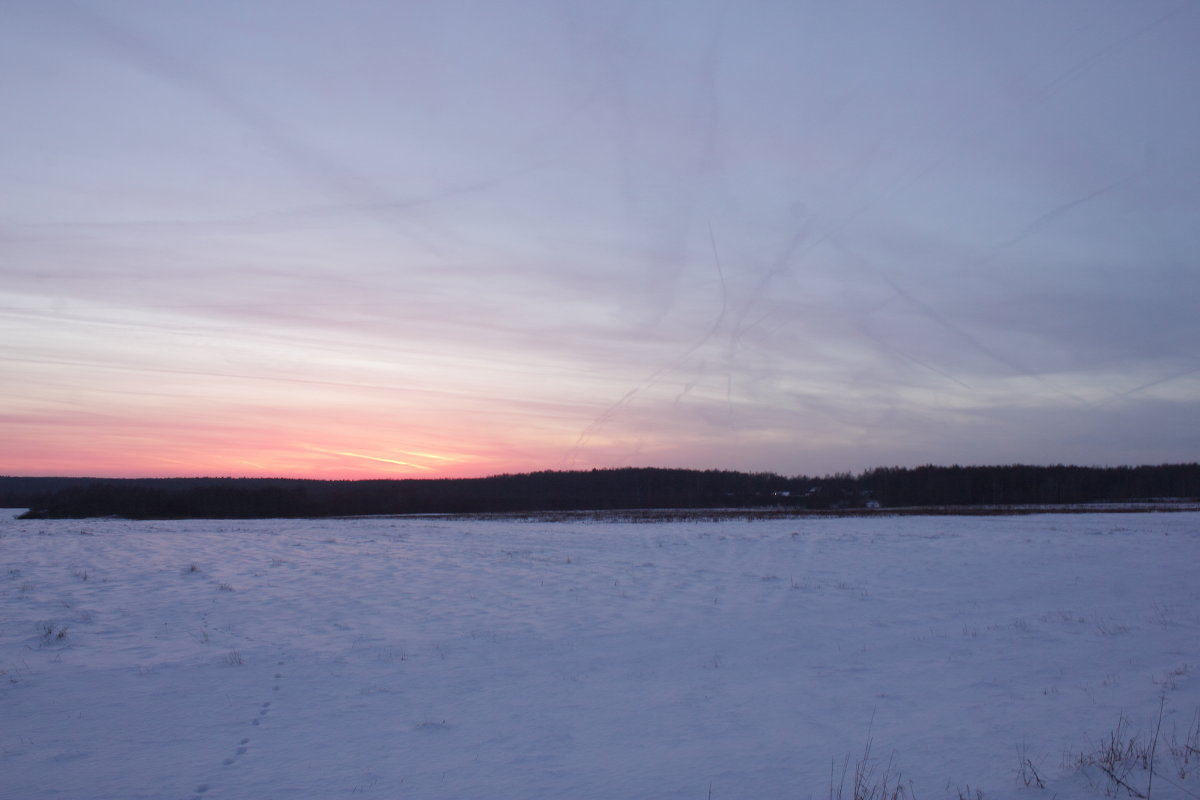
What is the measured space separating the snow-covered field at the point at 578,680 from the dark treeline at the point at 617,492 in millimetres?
67355

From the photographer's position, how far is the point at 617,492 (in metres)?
148

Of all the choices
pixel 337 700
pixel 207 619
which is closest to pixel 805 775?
pixel 337 700

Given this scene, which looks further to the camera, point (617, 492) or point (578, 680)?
point (617, 492)

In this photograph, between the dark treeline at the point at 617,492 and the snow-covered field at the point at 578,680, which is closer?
the snow-covered field at the point at 578,680

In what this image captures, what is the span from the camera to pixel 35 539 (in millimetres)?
28531

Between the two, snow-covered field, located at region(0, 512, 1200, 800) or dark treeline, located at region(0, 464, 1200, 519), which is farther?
dark treeline, located at region(0, 464, 1200, 519)

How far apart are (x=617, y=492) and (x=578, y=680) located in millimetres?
138171

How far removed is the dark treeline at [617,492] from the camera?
86750 millimetres

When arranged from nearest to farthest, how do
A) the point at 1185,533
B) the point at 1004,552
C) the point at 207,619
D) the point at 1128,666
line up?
the point at 1128,666 < the point at 207,619 < the point at 1004,552 < the point at 1185,533

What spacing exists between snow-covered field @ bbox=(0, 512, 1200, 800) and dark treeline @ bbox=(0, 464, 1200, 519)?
221 ft

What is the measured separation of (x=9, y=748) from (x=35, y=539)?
2680 cm

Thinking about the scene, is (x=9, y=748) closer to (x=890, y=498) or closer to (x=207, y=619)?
(x=207, y=619)

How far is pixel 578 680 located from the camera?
33.8 ft

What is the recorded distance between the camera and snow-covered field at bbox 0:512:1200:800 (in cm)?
692
